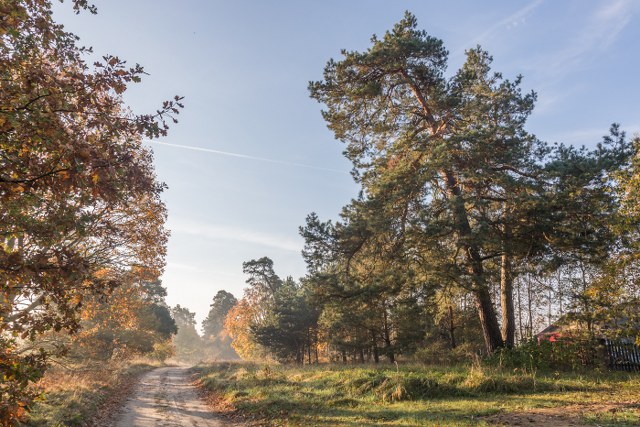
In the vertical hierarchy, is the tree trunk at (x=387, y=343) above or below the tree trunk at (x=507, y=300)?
below

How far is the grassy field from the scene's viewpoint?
8469 millimetres

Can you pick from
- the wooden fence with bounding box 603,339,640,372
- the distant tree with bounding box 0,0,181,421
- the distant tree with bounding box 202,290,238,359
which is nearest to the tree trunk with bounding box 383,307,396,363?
the wooden fence with bounding box 603,339,640,372

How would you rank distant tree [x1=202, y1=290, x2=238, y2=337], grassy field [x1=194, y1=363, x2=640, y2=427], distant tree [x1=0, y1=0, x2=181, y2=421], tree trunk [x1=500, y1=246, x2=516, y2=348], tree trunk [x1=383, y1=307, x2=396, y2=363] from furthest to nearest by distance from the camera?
distant tree [x1=202, y1=290, x2=238, y2=337] → tree trunk [x1=383, y1=307, x2=396, y2=363] → tree trunk [x1=500, y1=246, x2=516, y2=348] → grassy field [x1=194, y1=363, x2=640, y2=427] → distant tree [x1=0, y1=0, x2=181, y2=421]

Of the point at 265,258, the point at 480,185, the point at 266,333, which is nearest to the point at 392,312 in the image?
the point at 480,185

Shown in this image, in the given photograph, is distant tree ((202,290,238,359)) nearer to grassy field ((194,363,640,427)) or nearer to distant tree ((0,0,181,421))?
grassy field ((194,363,640,427))

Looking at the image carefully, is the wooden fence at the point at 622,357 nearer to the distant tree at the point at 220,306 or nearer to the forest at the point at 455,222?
the forest at the point at 455,222

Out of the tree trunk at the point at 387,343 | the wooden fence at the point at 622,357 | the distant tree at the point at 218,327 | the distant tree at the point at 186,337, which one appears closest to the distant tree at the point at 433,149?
the wooden fence at the point at 622,357

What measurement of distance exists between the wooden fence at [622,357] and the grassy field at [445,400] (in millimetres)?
2504

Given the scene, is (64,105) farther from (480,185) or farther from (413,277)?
(480,185)

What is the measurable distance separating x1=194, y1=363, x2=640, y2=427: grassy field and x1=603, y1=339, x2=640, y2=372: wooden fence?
2.50 metres

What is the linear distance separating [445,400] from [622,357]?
1017cm

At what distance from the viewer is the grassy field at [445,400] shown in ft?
27.8

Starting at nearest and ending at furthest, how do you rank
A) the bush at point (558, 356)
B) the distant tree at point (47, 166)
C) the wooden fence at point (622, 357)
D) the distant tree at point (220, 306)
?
the distant tree at point (47, 166) → the bush at point (558, 356) → the wooden fence at point (622, 357) → the distant tree at point (220, 306)

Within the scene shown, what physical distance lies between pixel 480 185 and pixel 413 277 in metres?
5.48
